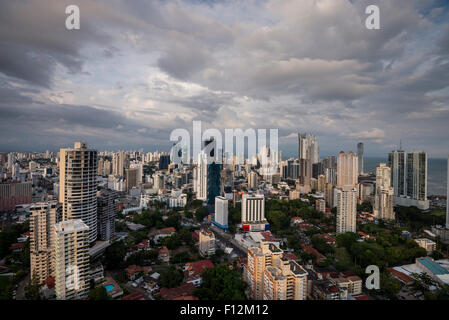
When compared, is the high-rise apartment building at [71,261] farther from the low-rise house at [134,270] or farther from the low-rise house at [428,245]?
the low-rise house at [428,245]

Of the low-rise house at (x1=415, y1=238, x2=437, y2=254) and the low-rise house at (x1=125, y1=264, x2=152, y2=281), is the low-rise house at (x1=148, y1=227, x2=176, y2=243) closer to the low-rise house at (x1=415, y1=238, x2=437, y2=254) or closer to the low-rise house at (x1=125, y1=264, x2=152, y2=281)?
the low-rise house at (x1=125, y1=264, x2=152, y2=281)

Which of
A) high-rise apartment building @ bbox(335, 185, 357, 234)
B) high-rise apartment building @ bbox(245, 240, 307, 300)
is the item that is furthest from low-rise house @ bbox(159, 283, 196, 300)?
high-rise apartment building @ bbox(335, 185, 357, 234)

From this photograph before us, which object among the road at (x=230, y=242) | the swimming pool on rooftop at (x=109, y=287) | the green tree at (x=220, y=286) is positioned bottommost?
the road at (x=230, y=242)

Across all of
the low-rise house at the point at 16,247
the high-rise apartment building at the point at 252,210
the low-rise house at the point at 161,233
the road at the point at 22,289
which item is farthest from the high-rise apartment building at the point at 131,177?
the road at the point at 22,289
